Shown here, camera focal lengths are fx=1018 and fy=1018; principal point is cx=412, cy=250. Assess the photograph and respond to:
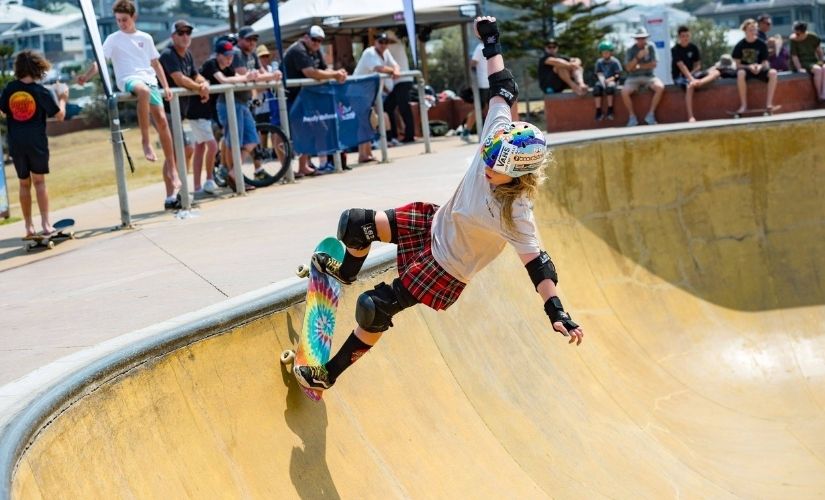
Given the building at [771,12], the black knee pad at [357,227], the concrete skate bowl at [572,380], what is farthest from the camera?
the building at [771,12]

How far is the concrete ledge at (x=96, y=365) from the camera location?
3229 millimetres

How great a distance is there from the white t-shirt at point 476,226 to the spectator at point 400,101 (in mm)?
10952

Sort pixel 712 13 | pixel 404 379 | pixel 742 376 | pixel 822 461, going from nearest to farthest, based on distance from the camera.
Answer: pixel 404 379 → pixel 822 461 → pixel 742 376 → pixel 712 13

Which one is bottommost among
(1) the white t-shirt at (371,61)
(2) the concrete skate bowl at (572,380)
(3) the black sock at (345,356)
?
(2) the concrete skate bowl at (572,380)

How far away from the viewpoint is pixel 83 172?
22.9 meters

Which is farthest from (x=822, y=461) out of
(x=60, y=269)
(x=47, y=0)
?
(x=47, y=0)

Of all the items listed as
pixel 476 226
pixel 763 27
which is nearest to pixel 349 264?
pixel 476 226

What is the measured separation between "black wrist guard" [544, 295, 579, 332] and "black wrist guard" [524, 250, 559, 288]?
0.12 metres

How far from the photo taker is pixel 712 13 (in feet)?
302

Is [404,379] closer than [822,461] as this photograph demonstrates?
Yes

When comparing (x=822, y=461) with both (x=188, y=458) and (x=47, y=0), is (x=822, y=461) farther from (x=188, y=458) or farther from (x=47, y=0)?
(x=47, y=0)

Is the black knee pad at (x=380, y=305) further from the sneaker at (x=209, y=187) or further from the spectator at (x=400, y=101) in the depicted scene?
the spectator at (x=400, y=101)

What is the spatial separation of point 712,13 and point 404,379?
307 feet

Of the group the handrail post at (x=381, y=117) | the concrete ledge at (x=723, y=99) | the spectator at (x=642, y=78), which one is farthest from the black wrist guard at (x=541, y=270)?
the concrete ledge at (x=723, y=99)
